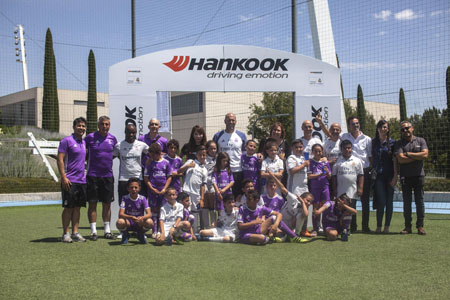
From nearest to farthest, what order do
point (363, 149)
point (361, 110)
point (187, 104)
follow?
1. point (363, 149)
2. point (361, 110)
3. point (187, 104)

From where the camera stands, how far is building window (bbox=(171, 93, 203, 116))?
1066 inches

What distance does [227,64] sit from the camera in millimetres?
8055

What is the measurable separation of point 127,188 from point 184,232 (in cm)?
104

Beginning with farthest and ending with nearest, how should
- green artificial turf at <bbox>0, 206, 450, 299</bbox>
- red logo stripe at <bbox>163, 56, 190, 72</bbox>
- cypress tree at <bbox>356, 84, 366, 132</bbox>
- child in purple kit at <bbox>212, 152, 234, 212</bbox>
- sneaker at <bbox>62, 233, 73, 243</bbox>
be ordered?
cypress tree at <bbox>356, 84, 366, 132</bbox> < red logo stripe at <bbox>163, 56, 190, 72</bbox> < child in purple kit at <bbox>212, 152, 234, 212</bbox> < sneaker at <bbox>62, 233, 73, 243</bbox> < green artificial turf at <bbox>0, 206, 450, 299</bbox>

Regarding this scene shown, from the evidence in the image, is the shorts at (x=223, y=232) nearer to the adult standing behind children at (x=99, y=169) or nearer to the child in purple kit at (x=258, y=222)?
the child in purple kit at (x=258, y=222)

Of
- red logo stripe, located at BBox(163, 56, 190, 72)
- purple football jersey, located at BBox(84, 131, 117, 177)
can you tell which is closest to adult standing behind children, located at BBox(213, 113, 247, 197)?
red logo stripe, located at BBox(163, 56, 190, 72)

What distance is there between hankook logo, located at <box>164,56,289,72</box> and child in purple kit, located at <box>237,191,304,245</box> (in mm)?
2888

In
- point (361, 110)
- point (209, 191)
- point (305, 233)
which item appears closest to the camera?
point (305, 233)

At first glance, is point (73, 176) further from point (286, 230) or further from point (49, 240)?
point (286, 230)

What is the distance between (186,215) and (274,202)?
1.29 metres

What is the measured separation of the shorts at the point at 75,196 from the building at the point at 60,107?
1888 centimetres

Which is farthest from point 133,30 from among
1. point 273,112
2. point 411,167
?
point 273,112

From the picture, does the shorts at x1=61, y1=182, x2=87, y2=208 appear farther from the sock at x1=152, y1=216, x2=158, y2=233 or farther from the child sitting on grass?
the child sitting on grass

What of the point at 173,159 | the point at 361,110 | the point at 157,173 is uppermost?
the point at 361,110
